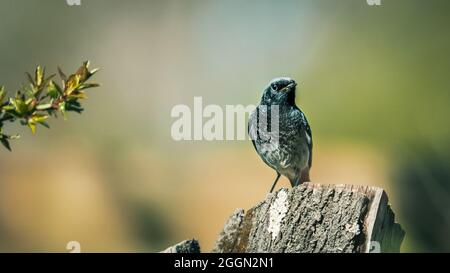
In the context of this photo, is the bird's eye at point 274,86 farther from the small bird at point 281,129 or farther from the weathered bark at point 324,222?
the weathered bark at point 324,222

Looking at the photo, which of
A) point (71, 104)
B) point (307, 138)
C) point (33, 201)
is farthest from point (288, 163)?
point (71, 104)

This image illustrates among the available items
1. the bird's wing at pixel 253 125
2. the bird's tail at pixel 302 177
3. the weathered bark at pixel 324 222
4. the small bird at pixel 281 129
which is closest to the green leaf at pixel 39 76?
the weathered bark at pixel 324 222

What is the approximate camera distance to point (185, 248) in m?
4.40

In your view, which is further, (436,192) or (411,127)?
(411,127)

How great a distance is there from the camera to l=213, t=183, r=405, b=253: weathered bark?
425cm

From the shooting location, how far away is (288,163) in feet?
26.4

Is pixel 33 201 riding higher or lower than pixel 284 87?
lower

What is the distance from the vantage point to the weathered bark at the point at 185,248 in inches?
172

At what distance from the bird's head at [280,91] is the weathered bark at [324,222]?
347cm

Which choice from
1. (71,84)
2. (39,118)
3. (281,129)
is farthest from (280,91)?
(39,118)

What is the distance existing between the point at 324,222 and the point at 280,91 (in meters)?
3.72

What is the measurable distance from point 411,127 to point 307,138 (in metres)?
1.81
